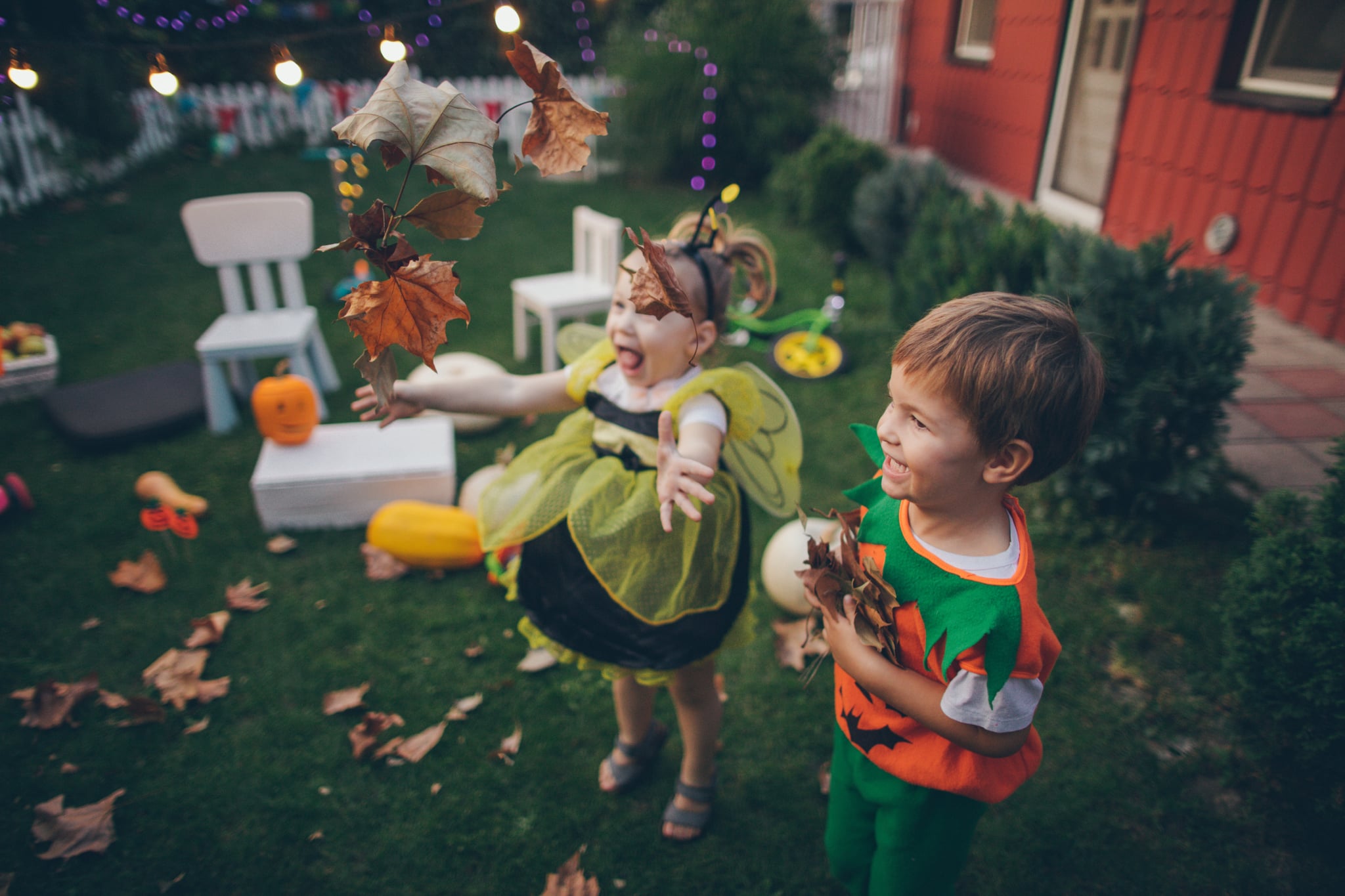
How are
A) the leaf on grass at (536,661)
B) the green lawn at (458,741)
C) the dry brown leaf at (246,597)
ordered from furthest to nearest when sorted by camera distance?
the dry brown leaf at (246,597) → the leaf on grass at (536,661) → the green lawn at (458,741)

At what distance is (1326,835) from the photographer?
7.29ft

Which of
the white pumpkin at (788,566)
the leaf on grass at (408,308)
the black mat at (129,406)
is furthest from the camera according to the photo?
the black mat at (129,406)

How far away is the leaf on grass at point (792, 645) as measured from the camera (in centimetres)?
304

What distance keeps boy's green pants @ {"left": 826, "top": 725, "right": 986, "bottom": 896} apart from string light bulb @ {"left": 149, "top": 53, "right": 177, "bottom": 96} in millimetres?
Result: 2876

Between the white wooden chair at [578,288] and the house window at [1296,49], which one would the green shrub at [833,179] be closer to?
the white wooden chair at [578,288]

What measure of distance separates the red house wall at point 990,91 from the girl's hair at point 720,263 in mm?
6506

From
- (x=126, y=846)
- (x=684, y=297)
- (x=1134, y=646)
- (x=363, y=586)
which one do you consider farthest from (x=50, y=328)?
(x=1134, y=646)

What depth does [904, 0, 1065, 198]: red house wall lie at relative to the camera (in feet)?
23.7

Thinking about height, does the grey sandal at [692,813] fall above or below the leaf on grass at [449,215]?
below

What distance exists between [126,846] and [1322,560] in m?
3.54

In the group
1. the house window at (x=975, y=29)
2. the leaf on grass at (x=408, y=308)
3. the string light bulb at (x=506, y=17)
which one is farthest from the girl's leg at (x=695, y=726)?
the house window at (x=975, y=29)

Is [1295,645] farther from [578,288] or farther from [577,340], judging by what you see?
[578,288]

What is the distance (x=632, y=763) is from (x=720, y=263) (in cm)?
163

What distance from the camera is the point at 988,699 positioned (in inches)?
52.2
